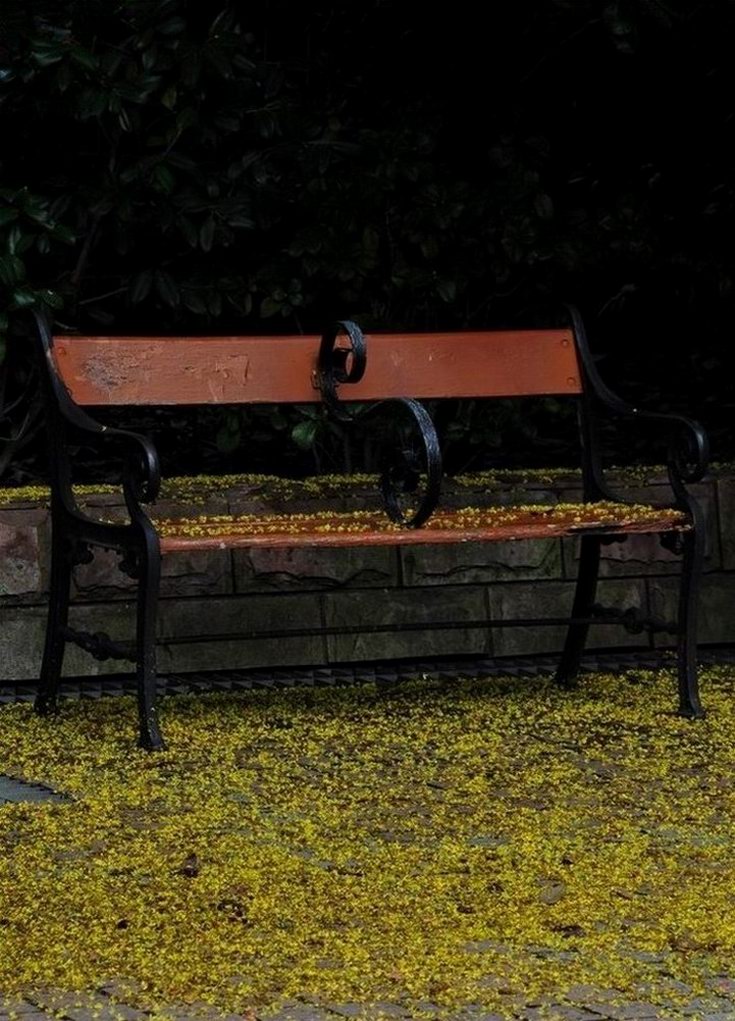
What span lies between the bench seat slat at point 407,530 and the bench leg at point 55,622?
0.33 metres

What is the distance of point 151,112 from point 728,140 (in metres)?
2.46

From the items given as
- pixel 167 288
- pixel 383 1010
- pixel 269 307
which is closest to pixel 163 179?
pixel 167 288

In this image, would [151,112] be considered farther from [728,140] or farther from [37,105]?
[728,140]

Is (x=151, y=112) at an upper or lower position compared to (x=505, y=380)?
upper

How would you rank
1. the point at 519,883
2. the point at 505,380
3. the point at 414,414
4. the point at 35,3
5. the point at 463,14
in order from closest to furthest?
the point at 519,883
the point at 414,414
the point at 505,380
the point at 35,3
the point at 463,14

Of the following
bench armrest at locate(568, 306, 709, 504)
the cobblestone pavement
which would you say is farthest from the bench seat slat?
the cobblestone pavement

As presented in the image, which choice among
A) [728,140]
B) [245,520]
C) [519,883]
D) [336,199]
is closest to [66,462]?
[245,520]

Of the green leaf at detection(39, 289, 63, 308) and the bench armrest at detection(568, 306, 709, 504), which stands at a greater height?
the green leaf at detection(39, 289, 63, 308)

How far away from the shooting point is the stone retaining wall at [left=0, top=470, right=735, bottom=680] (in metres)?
6.65

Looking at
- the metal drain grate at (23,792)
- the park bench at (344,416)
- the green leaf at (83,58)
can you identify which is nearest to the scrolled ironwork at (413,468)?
the park bench at (344,416)

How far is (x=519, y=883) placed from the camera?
12.8ft

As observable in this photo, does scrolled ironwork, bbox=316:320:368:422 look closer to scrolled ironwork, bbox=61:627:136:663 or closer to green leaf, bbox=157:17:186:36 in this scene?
scrolled ironwork, bbox=61:627:136:663

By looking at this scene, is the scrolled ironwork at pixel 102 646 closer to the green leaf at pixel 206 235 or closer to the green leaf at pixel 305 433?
the green leaf at pixel 305 433

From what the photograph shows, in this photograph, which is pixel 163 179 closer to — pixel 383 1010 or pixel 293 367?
pixel 293 367
